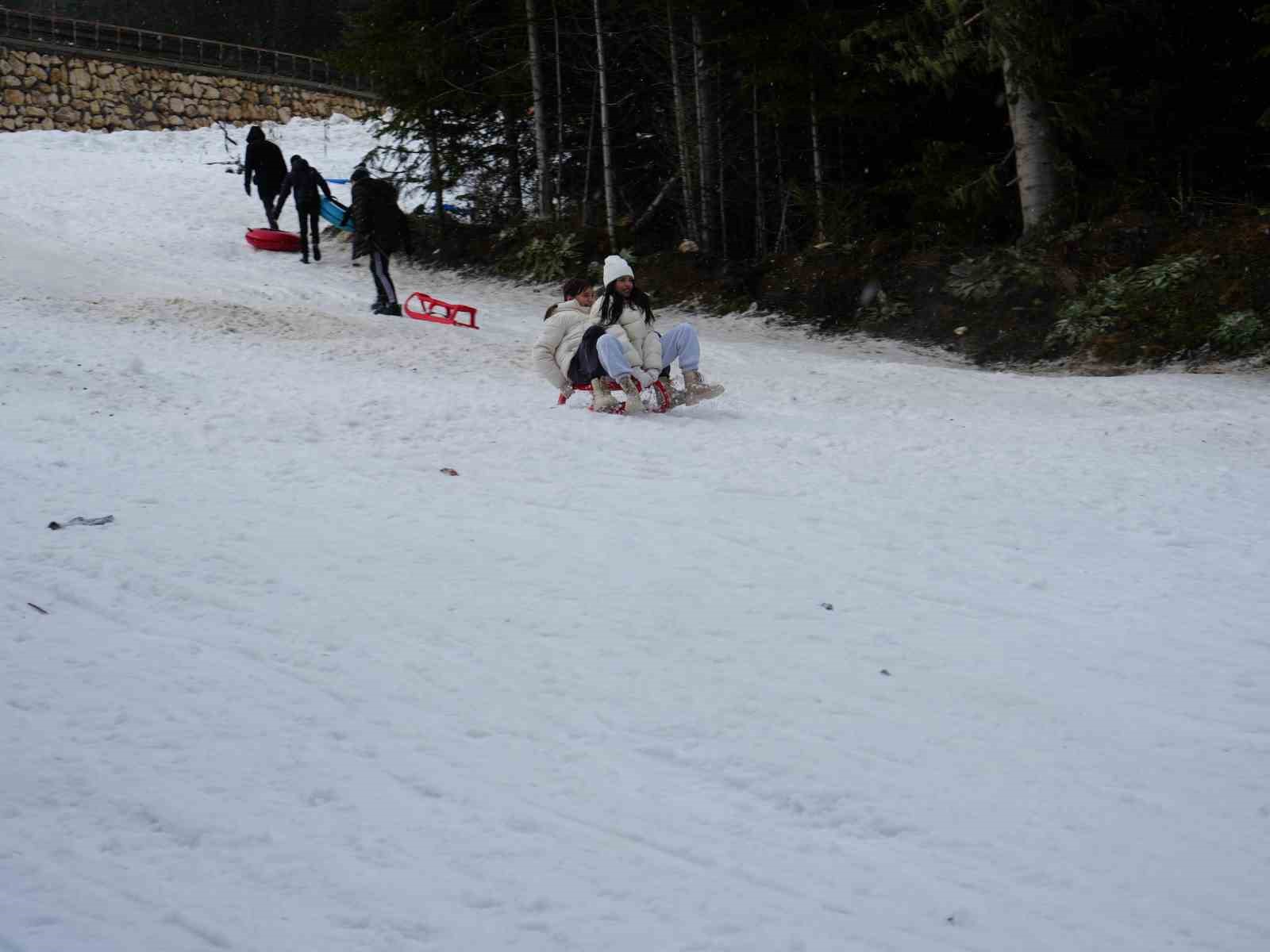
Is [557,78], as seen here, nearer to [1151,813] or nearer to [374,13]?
[374,13]

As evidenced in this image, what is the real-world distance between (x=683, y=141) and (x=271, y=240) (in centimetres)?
676

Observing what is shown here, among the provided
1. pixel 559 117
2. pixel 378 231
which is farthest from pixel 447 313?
pixel 559 117

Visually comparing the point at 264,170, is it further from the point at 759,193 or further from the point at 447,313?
the point at 759,193

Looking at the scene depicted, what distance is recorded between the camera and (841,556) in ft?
17.2

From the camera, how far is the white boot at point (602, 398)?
8.23m

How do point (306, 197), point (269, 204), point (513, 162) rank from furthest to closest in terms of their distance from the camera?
point (269, 204), point (513, 162), point (306, 197)

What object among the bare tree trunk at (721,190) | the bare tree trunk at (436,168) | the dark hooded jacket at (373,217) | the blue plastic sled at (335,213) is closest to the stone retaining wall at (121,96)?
the blue plastic sled at (335,213)

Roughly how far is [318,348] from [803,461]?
5638mm

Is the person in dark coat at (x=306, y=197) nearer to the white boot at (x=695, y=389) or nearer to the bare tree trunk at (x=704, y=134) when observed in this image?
the bare tree trunk at (x=704, y=134)

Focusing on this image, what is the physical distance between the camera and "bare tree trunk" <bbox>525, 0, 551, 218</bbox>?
18219 millimetres

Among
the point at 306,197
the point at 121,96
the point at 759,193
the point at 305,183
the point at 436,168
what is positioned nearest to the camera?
the point at 759,193

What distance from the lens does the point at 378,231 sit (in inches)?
558

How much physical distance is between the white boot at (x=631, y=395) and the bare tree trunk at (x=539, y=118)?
36.7 ft

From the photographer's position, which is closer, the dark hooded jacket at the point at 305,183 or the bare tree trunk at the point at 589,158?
the dark hooded jacket at the point at 305,183
